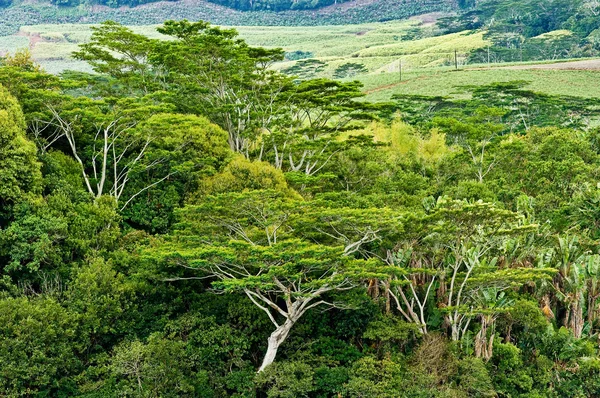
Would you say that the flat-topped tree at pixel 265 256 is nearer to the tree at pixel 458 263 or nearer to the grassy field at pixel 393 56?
the tree at pixel 458 263

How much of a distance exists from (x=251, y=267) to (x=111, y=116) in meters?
11.1

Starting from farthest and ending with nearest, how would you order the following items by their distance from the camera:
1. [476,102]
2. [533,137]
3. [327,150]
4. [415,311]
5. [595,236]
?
[476,102]
[533,137]
[327,150]
[595,236]
[415,311]

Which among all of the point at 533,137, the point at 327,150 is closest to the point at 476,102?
the point at 533,137

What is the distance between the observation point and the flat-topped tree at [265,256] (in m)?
20.0

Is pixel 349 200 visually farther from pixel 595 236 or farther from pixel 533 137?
pixel 533 137

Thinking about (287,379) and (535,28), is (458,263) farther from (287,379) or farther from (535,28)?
(535,28)

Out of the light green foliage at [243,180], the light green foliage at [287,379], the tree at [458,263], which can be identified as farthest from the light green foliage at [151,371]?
the light green foliage at [243,180]

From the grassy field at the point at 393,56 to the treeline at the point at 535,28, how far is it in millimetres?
5221

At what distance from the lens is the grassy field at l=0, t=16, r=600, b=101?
87.1 metres

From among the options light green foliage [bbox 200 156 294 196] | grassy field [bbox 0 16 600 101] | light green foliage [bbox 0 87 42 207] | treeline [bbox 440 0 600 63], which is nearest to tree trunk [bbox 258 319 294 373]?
light green foliage [bbox 200 156 294 196]

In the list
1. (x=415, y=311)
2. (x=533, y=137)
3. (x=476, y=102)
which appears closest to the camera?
(x=415, y=311)

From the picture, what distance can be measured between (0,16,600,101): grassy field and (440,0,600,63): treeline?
522 centimetres

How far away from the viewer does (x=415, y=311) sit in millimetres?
25375

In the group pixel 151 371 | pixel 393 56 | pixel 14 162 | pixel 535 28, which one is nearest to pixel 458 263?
pixel 151 371
